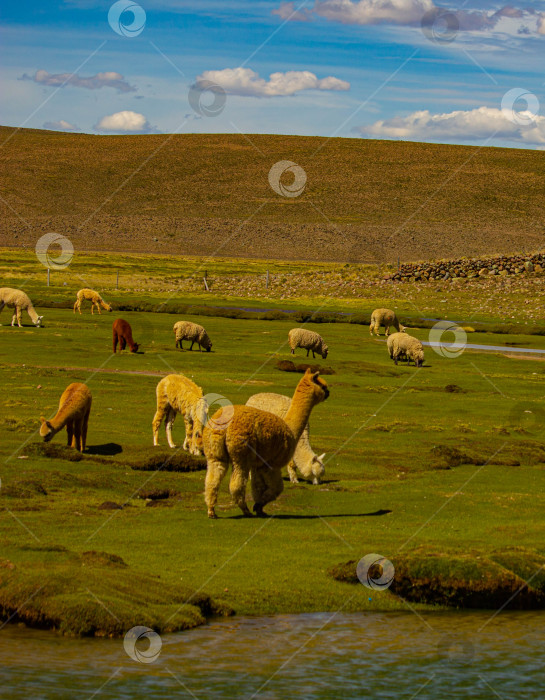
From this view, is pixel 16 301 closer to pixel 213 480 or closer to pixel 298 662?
pixel 213 480

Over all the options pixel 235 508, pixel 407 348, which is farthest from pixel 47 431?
pixel 407 348

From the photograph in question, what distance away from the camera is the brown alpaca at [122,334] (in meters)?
41.5

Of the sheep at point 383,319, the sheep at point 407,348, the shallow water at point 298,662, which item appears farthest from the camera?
the sheep at point 383,319

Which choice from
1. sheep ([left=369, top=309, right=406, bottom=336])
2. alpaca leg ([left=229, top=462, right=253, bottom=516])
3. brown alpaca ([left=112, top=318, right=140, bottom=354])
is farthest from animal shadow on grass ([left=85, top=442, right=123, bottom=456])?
sheep ([left=369, top=309, right=406, bottom=336])

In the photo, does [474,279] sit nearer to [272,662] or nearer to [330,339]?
[330,339]

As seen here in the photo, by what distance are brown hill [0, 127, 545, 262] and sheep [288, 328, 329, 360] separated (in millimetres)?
84067

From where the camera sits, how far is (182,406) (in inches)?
915

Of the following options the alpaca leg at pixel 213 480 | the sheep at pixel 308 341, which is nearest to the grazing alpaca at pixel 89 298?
the sheep at pixel 308 341

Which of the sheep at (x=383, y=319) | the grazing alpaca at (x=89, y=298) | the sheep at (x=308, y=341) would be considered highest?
the grazing alpaca at (x=89, y=298)

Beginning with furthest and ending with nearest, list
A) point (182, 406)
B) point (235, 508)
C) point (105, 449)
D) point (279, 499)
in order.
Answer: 1. point (105, 449)
2. point (182, 406)
3. point (279, 499)
4. point (235, 508)

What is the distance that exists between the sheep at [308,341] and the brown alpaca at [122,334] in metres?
6.30

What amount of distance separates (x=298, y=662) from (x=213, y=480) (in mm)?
5282

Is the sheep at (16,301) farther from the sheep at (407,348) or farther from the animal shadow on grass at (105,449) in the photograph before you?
the animal shadow on grass at (105,449)

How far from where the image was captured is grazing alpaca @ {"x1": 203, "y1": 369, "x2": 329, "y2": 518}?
16.4 meters
